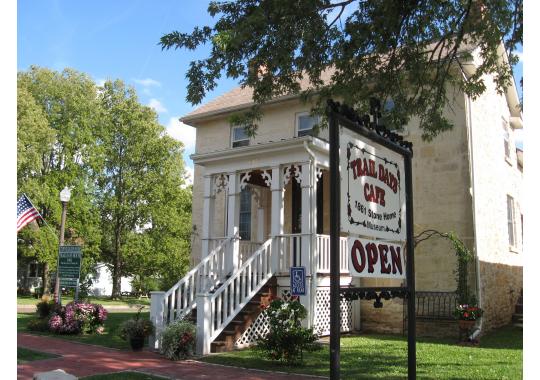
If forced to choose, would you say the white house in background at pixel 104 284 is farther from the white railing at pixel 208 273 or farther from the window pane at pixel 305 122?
the white railing at pixel 208 273

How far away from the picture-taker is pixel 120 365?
9.40 m

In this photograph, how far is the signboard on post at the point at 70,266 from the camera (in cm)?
1424

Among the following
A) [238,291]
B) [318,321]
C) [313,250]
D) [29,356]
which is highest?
[313,250]

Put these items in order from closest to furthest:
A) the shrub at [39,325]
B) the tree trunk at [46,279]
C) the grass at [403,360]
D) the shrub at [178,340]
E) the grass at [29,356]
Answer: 1. the grass at [403,360]
2. the grass at [29,356]
3. the shrub at [178,340]
4. the shrub at [39,325]
5. the tree trunk at [46,279]

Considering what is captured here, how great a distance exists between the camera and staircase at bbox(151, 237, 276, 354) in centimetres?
1077

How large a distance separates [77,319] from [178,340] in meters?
4.67

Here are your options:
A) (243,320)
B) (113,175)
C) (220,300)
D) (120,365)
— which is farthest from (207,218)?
(113,175)

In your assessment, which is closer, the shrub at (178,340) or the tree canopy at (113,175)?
the shrub at (178,340)

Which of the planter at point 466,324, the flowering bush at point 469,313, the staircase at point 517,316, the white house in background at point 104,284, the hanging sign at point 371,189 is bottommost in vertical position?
the white house in background at point 104,284

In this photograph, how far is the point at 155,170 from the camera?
36.9 m

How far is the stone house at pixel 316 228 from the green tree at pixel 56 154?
18982 mm

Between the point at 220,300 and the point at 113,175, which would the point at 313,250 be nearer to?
the point at 220,300

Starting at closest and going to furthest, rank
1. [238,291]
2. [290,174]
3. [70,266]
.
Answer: [238,291]
[290,174]
[70,266]

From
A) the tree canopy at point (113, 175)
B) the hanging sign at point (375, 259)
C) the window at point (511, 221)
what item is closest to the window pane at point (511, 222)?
the window at point (511, 221)
